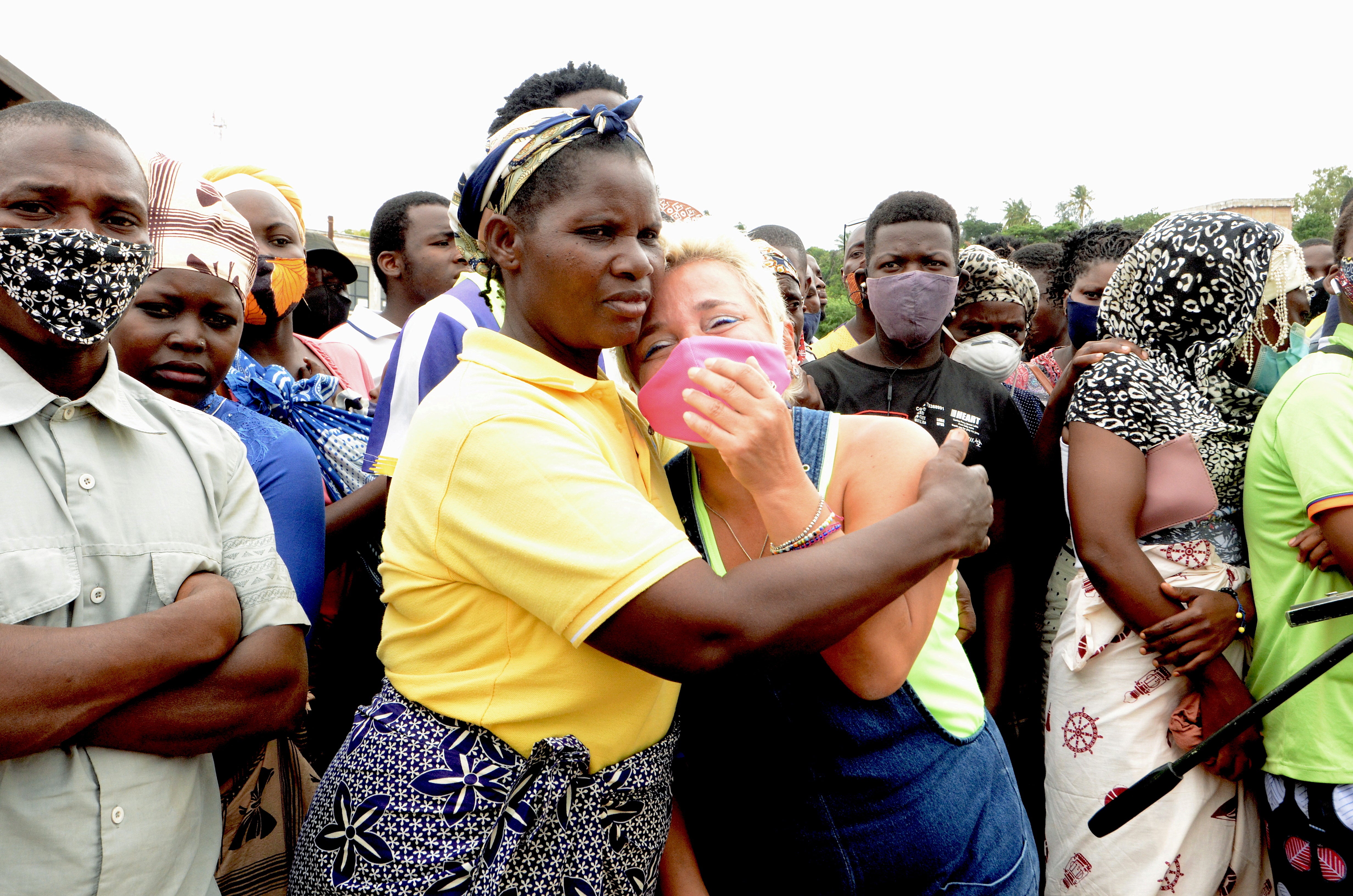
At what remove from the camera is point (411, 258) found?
4.55 meters

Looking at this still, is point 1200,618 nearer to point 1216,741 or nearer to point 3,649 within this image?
point 1216,741

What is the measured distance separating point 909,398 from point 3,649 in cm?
317

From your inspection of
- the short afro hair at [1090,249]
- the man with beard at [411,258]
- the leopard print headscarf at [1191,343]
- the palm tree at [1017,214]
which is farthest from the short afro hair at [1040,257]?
the palm tree at [1017,214]

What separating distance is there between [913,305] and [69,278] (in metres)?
3.14

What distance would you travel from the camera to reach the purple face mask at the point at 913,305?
3.85 meters

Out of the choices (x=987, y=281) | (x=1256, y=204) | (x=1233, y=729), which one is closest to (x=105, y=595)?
(x=1233, y=729)

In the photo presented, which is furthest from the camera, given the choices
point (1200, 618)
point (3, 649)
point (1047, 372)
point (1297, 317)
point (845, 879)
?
point (1047, 372)

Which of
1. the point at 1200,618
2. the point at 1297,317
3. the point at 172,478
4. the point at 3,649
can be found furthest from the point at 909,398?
the point at 3,649

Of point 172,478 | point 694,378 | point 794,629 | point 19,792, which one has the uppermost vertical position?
point 694,378

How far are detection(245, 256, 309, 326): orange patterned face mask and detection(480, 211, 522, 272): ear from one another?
1865 mm

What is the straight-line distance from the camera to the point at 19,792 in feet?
4.56

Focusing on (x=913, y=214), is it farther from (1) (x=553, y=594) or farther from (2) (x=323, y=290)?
(2) (x=323, y=290)

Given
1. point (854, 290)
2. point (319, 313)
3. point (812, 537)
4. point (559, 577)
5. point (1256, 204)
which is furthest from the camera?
point (1256, 204)

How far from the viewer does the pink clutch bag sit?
109 inches
